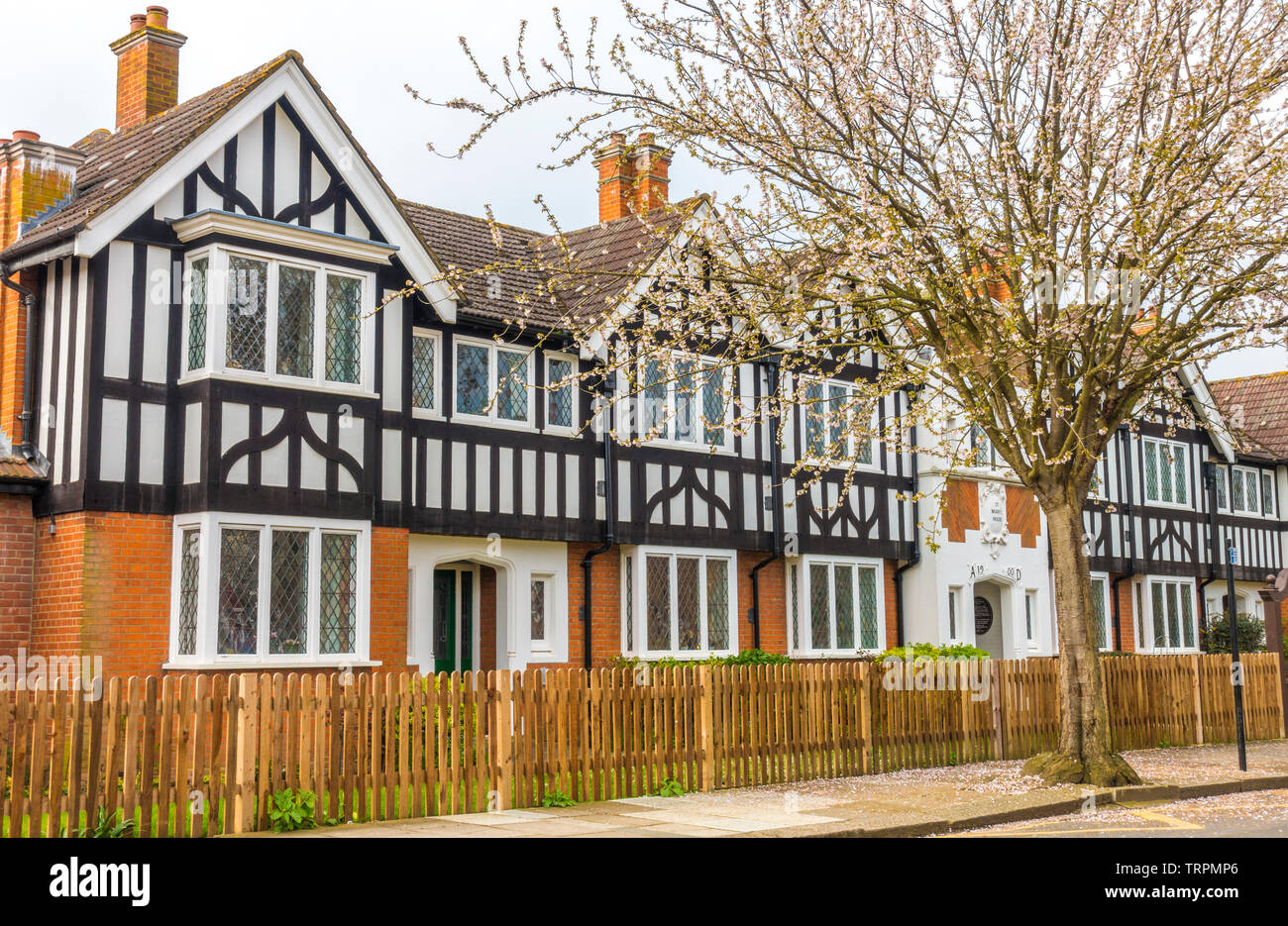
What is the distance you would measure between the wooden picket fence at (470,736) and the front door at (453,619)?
5.78 metres

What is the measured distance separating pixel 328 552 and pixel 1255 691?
15248 millimetres

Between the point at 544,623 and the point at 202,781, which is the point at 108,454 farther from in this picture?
the point at 544,623

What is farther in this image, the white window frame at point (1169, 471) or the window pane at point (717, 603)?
the white window frame at point (1169, 471)

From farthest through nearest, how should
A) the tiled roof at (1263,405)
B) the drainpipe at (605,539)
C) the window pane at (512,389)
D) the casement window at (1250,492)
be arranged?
the tiled roof at (1263,405) < the casement window at (1250,492) < the drainpipe at (605,539) < the window pane at (512,389)

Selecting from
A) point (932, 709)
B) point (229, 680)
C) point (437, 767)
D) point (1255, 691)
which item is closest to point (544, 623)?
point (932, 709)

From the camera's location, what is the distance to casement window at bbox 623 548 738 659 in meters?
20.4

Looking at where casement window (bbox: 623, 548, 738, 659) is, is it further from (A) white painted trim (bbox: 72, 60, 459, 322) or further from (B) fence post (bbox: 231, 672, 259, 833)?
(B) fence post (bbox: 231, 672, 259, 833)

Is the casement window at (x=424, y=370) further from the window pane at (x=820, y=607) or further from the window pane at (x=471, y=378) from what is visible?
the window pane at (x=820, y=607)

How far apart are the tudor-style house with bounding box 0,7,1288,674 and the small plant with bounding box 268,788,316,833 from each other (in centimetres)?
394

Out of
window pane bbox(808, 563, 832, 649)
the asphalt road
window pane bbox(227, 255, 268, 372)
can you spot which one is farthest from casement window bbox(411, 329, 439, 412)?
the asphalt road

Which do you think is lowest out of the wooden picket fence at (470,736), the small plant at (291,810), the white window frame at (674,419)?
the small plant at (291,810)

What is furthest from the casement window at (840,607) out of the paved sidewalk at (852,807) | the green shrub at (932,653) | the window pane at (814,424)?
the paved sidewalk at (852,807)

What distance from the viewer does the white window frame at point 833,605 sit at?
2284 centimetres

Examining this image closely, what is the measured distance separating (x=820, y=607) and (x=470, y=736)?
1240 centimetres
